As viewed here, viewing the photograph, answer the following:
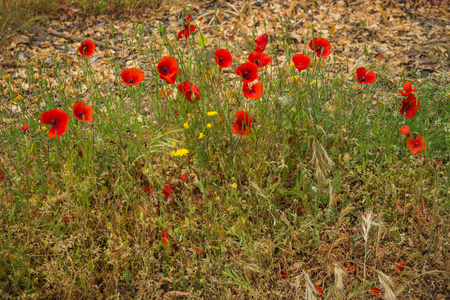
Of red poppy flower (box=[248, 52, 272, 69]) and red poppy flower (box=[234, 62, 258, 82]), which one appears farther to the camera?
red poppy flower (box=[248, 52, 272, 69])

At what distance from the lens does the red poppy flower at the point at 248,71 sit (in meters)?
1.89

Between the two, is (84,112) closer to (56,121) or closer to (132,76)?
(56,121)

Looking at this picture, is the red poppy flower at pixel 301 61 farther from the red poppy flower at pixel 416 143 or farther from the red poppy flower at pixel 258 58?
the red poppy flower at pixel 416 143

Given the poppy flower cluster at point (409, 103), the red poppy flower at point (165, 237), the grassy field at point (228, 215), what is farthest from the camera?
the poppy flower cluster at point (409, 103)

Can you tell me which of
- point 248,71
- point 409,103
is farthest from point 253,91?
point 409,103

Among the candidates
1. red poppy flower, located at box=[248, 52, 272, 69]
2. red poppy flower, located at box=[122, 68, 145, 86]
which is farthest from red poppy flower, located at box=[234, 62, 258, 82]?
red poppy flower, located at box=[122, 68, 145, 86]

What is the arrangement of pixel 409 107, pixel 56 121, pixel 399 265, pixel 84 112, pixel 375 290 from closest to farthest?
pixel 375 290 → pixel 399 265 → pixel 56 121 → pixel 84 112 → pixel 409 107

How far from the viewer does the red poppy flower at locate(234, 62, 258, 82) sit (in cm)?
189

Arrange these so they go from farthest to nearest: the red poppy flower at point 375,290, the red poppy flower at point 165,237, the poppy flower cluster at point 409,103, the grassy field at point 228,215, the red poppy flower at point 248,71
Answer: the poppy flower cluster at point 409,103 < the red poppy flower at point 248,71 < the red poppy flower at point 165,237 < the grassy field at point 228,215 < the red poppy flower at point 375,290

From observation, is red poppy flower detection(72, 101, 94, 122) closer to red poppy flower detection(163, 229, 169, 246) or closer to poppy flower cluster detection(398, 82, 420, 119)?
red poppy flower detection(163, 229, 169, 246)

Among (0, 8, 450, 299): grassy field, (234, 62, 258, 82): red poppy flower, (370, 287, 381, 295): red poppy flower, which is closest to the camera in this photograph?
(370, 287, 381, 295): red poppy flower

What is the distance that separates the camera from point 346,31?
14.0 feet

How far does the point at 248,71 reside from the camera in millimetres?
1902

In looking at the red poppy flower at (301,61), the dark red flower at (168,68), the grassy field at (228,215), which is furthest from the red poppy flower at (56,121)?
the red poppy flower at (301,61)
